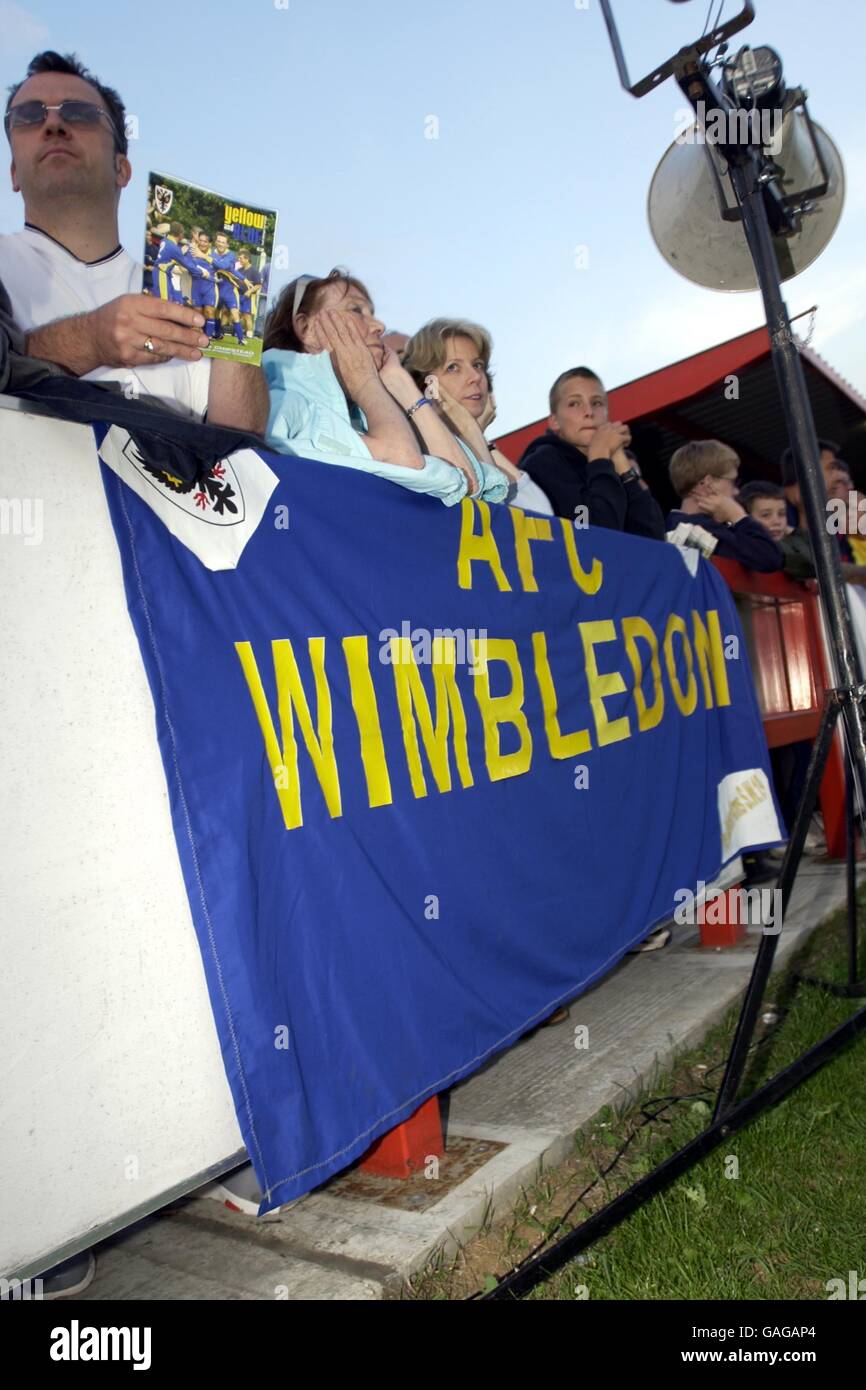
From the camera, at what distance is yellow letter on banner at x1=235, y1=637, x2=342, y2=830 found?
5.98 ft

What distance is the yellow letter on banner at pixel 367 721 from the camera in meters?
2.05

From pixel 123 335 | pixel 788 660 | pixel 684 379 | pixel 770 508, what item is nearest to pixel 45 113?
pixel 123 335

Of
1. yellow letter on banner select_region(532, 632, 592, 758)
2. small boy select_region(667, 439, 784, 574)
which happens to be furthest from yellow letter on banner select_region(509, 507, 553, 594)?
small boy select_region(667, 439, 784, 574)

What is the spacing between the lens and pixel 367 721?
2076mm

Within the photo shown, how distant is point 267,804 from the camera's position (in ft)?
5.91

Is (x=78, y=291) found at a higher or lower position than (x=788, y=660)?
higher

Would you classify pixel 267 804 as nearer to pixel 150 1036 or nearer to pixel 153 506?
pixel 150 1036

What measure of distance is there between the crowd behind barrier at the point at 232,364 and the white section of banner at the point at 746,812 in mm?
1041

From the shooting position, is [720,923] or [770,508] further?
[770,508]

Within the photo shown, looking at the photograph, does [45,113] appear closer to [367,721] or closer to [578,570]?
[367,721]

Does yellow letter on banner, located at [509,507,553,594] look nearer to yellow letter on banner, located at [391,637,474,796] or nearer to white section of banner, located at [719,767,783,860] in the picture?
yellow letter on banner, located at [391,637,474,796]

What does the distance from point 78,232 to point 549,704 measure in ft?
5.68

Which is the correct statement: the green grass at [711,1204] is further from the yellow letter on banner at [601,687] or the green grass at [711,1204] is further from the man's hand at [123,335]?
the man's hand at [123,335]
